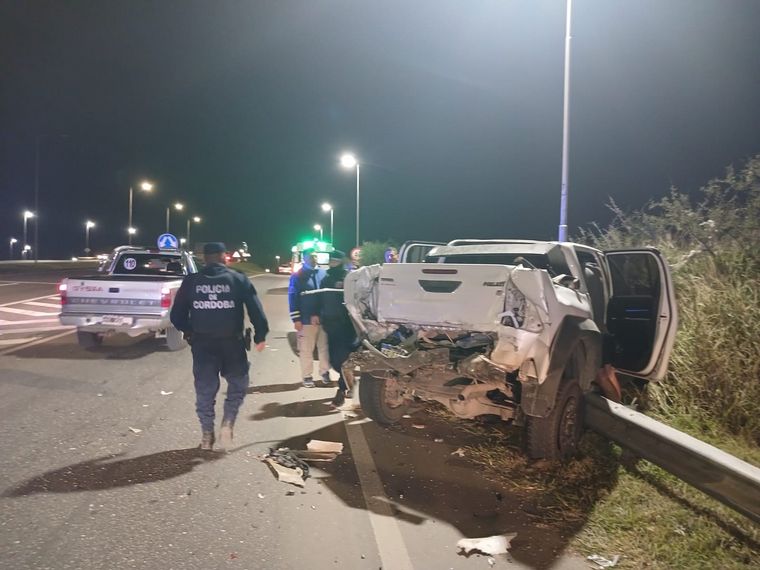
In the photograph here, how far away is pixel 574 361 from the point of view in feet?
17.0

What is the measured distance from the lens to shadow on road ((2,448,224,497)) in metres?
4.34

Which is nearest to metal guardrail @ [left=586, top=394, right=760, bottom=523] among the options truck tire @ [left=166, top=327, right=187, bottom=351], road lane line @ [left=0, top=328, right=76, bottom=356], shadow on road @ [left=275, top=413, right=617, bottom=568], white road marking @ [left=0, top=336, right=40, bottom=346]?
shadow on road @ [left=275, top=413, right=617, bottom=568]

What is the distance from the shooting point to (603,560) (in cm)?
349

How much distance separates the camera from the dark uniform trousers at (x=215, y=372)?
522cm

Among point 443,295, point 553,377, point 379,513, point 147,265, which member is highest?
point 147,265

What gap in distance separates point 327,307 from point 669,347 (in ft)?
12.4

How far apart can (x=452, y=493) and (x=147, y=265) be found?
9.87 meters

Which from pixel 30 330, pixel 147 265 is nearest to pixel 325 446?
pixel 147 265

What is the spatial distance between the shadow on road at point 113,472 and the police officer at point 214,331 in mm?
283

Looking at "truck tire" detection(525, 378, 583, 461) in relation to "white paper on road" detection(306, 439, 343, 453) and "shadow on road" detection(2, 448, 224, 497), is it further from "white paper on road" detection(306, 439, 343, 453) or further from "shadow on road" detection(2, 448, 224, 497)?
"shadow on road" detection(2, 448, 224, 497)

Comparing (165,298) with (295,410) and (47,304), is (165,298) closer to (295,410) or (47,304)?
(295,410)

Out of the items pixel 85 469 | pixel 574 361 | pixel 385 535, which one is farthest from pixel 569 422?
pixel 85 469

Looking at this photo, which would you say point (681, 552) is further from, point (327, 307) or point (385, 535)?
point (327, 307)

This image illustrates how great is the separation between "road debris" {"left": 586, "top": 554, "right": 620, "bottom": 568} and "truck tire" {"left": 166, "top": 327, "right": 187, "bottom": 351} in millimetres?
8249
